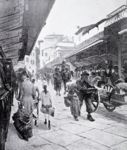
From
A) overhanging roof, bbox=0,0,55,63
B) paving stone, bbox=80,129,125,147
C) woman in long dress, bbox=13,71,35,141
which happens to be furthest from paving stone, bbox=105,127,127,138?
overhanging roof, bbox=0,0,55,63

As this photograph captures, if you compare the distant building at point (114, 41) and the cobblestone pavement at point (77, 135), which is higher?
the distant building at point (114, 41)

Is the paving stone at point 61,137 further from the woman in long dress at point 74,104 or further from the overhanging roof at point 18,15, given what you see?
the overhanging roof at point 18,15

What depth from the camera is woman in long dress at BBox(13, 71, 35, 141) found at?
17.3 ft

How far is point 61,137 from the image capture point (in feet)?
17.1

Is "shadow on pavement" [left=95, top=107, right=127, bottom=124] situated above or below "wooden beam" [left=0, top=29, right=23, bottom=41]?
below

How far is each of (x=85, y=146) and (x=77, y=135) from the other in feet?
2.44

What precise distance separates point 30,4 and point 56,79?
340 inches

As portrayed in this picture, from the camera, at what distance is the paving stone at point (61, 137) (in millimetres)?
4844

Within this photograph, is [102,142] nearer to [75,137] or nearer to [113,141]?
[113,141]

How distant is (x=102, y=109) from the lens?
852 centimetres

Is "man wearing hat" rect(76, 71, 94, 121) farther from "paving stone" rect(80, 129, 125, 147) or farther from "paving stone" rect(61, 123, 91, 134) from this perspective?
"paving stone" rect(80, 129, 125, 147)

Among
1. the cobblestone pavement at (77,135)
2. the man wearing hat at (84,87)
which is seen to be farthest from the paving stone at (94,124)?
the man wearing hat at (84,87)

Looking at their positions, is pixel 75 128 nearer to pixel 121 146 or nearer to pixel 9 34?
pixel 121 146

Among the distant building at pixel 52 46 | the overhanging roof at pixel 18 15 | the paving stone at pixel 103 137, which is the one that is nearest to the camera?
the paving stone at pixel 103 137
